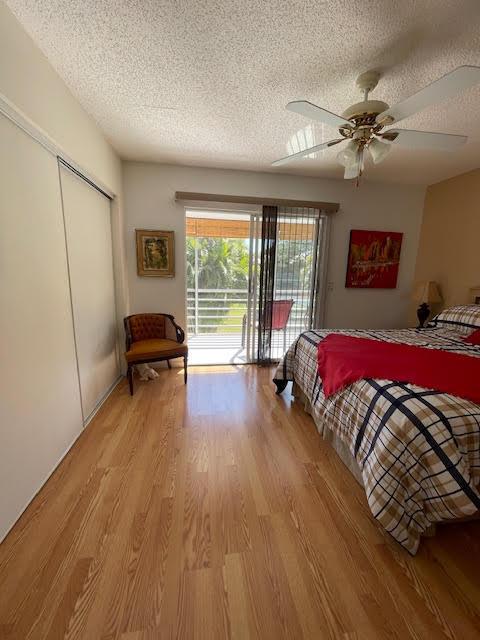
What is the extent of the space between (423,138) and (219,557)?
254cm

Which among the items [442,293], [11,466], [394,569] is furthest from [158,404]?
[442,293]

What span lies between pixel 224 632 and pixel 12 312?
1629mm

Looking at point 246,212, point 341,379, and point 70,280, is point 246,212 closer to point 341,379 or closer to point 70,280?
point 70,280

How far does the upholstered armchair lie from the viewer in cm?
254

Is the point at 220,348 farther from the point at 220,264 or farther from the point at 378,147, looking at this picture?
the point at 378,147

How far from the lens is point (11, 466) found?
1254mm

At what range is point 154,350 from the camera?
2.58 metres

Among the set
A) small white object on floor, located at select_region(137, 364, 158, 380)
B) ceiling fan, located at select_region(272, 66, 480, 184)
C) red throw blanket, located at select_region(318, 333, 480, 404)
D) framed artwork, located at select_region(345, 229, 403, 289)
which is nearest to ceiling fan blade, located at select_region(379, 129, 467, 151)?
ceiling fan, located at select_region(272, 66, 480, 184)

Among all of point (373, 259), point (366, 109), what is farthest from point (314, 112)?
point (373, 259)

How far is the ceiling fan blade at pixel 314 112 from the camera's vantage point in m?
1.26

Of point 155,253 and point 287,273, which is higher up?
point 155,253

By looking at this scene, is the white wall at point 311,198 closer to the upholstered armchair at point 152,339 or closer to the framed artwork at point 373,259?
the framed artwork at point 373,259

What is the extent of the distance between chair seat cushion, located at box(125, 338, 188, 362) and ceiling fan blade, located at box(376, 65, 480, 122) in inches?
96.1

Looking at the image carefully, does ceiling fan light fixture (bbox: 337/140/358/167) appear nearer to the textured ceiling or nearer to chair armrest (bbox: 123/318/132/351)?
the textured ceiling
